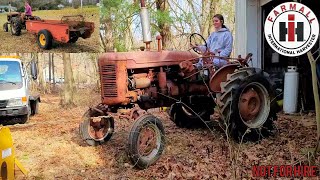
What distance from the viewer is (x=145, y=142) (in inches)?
203

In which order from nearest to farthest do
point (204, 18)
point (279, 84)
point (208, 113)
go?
point (208, 113)
point (279, 84)
point (204, 18)

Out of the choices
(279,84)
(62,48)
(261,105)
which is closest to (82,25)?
(62,48)

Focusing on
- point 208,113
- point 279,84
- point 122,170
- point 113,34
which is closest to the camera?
point 122,170

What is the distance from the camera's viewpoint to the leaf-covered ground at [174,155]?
16.0ft

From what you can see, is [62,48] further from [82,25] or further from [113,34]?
→ [113,34]

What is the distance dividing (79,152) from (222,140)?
79.8 inches

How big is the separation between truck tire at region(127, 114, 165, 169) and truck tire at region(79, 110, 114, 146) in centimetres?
107

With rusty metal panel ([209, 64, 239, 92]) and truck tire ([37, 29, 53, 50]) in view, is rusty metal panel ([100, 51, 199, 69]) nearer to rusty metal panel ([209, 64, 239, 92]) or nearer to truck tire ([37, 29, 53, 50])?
rusty metal panel ([209, 64, 239, 92])

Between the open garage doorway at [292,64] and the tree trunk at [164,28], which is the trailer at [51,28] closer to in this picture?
the open garage doorway at [292,64]

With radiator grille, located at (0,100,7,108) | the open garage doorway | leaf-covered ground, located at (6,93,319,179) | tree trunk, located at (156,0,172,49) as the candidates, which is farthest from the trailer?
tree trunk, located at (156,0,172,49)

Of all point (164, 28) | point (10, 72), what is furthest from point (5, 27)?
point (164, 28)

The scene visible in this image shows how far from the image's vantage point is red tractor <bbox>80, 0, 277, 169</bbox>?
5.32 m

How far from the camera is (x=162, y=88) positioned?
6012 mm

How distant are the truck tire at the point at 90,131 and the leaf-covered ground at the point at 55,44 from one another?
527 cm
